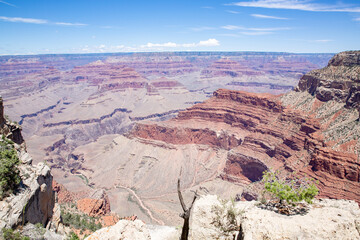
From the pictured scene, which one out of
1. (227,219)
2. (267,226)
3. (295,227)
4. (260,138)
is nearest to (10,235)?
(227,219)

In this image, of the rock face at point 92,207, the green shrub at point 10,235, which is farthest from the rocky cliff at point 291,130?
the green shrub at point 10,235

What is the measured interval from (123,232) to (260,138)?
197 ft

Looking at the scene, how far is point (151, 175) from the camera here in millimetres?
76188

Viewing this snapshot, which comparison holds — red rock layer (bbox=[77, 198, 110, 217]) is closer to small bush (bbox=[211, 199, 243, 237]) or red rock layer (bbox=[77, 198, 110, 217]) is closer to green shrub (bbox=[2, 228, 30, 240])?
green shrub (bbox=[2, 228, 30, 240])

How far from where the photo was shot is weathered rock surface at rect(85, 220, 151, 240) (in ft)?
42.4

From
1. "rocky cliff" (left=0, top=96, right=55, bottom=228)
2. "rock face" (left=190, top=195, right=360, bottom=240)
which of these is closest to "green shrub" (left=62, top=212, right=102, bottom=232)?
"rocky cliff" (left=0, top=96, right=55, bottom=228)

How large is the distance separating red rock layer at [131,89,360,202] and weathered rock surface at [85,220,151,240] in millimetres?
36662

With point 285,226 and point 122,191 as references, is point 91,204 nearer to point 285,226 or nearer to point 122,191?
point 122,191

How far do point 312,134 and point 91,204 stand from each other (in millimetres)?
47358

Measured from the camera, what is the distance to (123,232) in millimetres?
13336

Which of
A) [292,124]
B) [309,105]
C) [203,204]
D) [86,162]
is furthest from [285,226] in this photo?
[86,162]

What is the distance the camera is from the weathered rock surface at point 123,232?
509 inches

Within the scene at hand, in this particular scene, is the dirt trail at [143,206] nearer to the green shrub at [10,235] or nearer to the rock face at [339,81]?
the green shrub at [10,235]

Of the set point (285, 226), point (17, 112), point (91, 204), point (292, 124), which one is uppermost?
point (285, 226)
